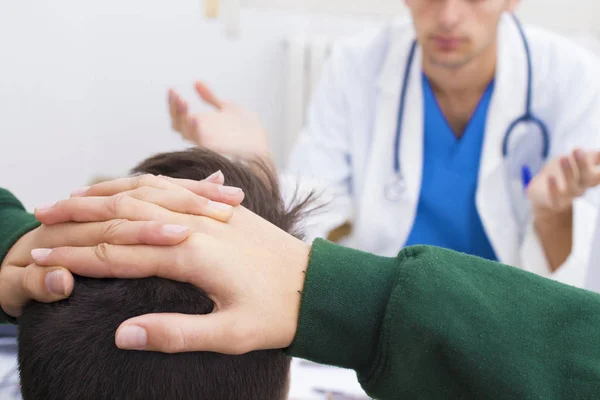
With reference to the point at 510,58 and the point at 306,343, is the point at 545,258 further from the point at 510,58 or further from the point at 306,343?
the point at 306,343

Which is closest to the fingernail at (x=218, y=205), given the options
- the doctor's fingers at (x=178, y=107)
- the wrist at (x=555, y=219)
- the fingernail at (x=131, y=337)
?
Result: the fingernail at (x=131, y=337)

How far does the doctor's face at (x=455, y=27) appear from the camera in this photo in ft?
3.65

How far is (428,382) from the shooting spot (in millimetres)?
441

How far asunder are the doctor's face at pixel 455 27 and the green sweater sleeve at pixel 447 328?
76cm

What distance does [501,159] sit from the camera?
117cm

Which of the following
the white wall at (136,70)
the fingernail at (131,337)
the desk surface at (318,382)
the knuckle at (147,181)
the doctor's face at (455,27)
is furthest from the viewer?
the white wall at (136,70)

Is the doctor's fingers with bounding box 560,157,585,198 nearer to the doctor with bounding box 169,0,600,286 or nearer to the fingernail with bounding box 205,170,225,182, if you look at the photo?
the doctor with bounding box 169,0,600,286

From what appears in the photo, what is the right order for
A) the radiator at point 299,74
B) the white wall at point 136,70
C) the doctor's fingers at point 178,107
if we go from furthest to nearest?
the radiator at point 299,74 < the white wall at point 136,70 < the doctor's fingers at point 178,107

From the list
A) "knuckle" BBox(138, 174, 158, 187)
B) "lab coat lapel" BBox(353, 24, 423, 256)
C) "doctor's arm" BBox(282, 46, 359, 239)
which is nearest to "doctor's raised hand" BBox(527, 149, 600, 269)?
"lab coat lapel" BBox(353, 24, 423, 256)

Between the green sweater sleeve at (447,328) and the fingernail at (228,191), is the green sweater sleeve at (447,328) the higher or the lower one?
the lower one

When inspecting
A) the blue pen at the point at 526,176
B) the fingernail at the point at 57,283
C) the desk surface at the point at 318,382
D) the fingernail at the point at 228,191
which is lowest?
the desk surface at the point at 318,382

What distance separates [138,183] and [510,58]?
0.95 meters

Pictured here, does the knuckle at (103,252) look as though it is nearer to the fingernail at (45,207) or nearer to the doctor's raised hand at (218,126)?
the fingernail at (45,207)

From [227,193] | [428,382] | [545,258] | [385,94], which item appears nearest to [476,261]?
[428,382]
